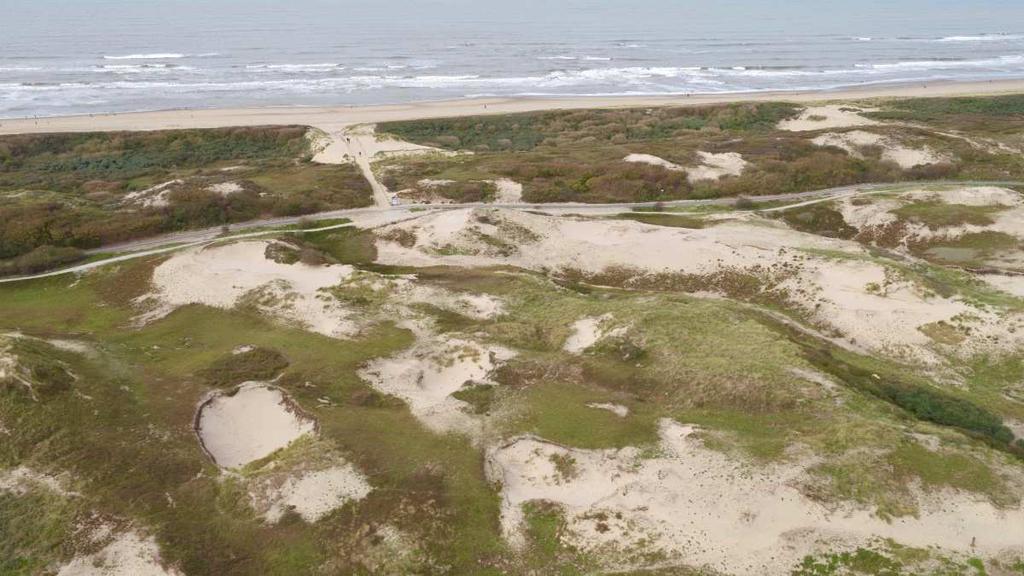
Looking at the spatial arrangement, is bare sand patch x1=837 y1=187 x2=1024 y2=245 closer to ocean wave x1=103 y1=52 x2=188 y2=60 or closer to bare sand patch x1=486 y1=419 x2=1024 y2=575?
bare sand patch x1=486 y1=419 x2=1024 y2=575

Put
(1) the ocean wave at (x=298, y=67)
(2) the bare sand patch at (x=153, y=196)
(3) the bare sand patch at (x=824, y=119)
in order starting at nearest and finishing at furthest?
(2) the bare sand patch at (x=153, y=196), (3) the bare sand patch at (x=824, y=119), (1) the ocean wave at (x=298, y=67)

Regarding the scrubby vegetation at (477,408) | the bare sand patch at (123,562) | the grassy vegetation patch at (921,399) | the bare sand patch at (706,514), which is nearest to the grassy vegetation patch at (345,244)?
the scrubby vegetation at (477,408)

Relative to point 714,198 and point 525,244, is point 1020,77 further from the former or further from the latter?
point 525,244

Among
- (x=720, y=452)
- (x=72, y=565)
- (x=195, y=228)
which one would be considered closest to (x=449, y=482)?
(x=720, y=452)

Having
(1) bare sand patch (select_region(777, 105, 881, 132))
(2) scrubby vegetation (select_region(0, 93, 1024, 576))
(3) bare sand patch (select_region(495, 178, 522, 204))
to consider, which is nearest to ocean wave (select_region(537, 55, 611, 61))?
(1) bare sand patch (select_region(777, 105, 881, 132))

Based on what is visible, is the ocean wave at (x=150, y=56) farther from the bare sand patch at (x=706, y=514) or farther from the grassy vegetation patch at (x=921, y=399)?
the grassy vegetation patch at (x=921, y=399)
